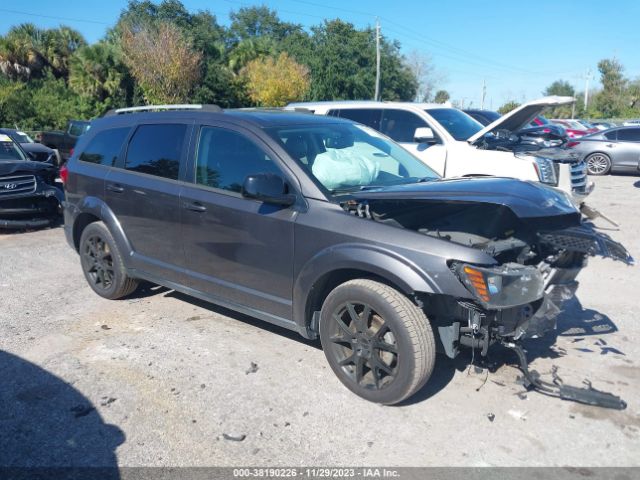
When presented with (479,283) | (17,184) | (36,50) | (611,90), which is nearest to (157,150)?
(479,283)

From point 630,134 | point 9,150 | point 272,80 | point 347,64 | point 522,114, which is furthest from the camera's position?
point 347,64

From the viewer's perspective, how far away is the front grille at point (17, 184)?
28.3ft

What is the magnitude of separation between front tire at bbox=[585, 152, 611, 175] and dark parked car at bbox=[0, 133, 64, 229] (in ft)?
48.1

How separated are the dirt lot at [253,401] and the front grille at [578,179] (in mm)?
3294

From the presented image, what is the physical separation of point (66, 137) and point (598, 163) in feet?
56.9

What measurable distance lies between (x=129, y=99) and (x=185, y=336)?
31.8m

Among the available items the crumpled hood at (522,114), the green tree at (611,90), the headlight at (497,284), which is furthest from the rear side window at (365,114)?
the green tree at (611,90)

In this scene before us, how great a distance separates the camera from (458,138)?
868 centimetres

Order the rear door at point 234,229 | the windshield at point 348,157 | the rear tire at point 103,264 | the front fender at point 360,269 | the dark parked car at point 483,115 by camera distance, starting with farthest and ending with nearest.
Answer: the dark parked car at point 483,115, the rear tire at point 103,264, the windshield at point 348,157, the rear door at point 234,229, the front fender at point 360,269

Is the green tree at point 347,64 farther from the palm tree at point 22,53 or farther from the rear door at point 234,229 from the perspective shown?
the rear door at point 234,229

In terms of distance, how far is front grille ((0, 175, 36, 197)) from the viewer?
863 cm

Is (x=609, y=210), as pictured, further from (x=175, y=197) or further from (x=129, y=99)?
(x=129, y=99)

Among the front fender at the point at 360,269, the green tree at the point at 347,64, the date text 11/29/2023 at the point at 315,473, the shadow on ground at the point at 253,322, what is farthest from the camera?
the green tree at the point at 347,64

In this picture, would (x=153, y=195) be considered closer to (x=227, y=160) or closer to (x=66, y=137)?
(x=227, y=160)
